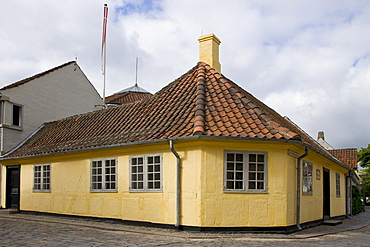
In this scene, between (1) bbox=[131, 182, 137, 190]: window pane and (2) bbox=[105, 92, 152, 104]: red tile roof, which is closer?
(1) bbox=[131, 182, 137, 190]: window pane

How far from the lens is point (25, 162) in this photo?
56.6 ft

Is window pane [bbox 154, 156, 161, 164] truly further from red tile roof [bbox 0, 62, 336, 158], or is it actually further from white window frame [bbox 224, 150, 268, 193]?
white window frame [bbox 224, 150, 268, 193]

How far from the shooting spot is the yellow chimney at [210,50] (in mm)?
15523

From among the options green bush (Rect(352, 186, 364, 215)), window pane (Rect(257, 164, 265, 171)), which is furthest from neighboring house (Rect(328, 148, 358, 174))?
window pane (Rect(257, 164, 265, 171))

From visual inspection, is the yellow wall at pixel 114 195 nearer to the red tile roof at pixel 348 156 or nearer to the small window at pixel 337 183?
the small window at pixel 337 183

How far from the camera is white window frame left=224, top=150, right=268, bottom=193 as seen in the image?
1115cm

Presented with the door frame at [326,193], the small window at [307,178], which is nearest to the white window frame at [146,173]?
the small window at [307,178]

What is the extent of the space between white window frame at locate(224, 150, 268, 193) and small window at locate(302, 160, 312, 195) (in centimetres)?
228

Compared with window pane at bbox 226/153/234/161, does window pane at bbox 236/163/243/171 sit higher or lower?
lower

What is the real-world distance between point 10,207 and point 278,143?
45.0 feet

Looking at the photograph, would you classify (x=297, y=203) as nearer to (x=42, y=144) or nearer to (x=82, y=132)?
(x=82, y=132)

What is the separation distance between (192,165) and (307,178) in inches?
178

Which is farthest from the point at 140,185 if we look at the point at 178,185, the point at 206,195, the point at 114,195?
the point at 206,195

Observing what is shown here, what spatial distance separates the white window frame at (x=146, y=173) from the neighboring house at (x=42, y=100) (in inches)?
342
